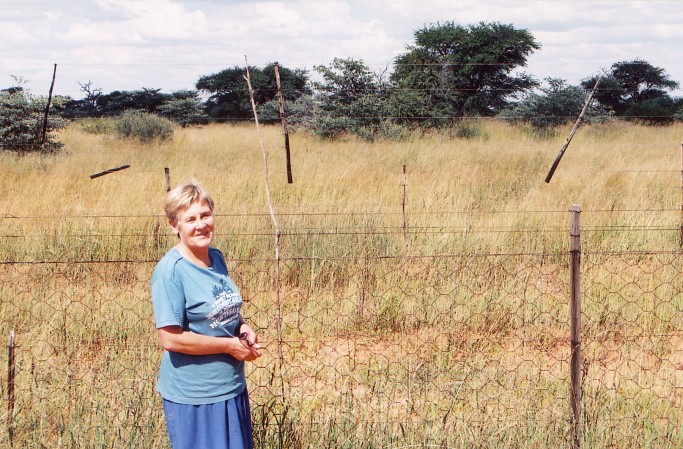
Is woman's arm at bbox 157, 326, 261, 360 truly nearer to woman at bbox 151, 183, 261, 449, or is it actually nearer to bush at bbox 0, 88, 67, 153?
woman at bbox 151, 183, 261, 449

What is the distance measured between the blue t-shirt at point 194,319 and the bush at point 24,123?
41.2 ft

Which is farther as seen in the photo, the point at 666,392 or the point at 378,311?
the point at 378,311

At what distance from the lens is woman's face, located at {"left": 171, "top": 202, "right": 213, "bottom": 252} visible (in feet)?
8.32

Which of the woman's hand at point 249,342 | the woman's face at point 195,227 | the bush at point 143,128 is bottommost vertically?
the woman's hand at point 249,342

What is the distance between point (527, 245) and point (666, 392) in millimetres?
3130

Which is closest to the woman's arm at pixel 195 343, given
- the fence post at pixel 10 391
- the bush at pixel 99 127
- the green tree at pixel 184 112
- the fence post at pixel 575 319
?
the fence post at pixel 10 391

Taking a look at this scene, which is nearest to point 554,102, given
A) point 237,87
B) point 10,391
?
point 10,391

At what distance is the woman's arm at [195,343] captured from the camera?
2.46 metres

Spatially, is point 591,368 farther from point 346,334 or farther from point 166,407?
point 166,407

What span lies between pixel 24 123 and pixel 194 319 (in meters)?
13.6

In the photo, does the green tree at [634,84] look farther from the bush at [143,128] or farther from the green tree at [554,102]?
the bush at [143,128]

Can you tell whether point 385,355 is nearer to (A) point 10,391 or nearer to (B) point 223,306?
(A) point 10,391

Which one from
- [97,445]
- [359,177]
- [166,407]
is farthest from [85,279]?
[359,177]

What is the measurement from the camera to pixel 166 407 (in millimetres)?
2598
